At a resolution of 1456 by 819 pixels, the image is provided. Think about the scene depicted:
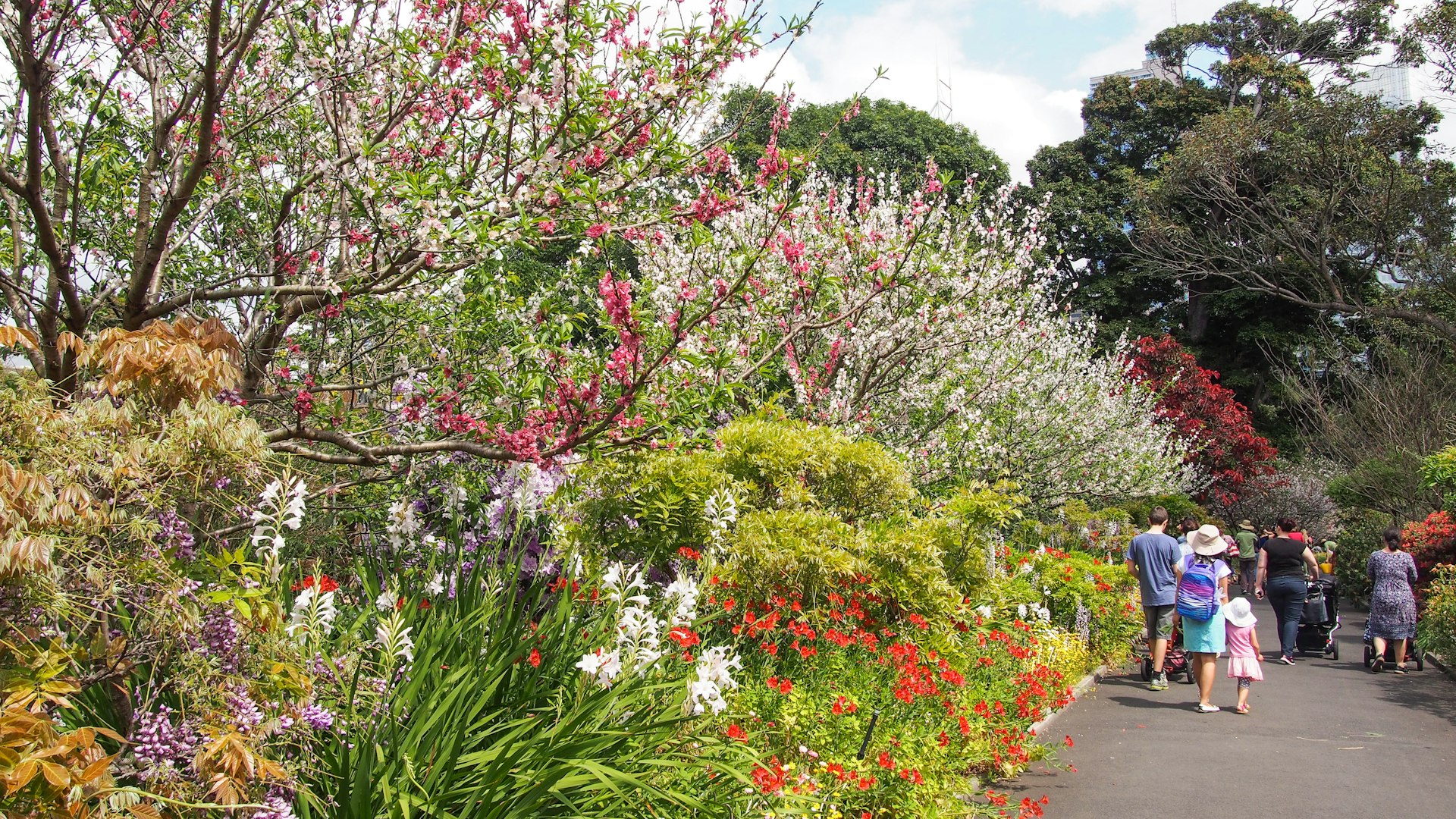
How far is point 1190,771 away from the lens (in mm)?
6684

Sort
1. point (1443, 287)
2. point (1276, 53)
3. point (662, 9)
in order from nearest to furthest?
1. point (662, 9)
2. point (1443, 287)
3. point (1276, 53)

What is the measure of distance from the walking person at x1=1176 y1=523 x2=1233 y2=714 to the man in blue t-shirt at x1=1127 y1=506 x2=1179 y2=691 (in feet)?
1.81

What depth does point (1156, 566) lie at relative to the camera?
10.3 m

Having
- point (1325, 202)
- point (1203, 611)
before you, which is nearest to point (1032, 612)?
point (1203, 611)

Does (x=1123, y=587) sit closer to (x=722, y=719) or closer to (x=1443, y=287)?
(x=722, y=719)

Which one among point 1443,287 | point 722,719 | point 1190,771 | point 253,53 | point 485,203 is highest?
point 1443,287

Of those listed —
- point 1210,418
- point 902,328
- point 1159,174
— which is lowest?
point 902,328

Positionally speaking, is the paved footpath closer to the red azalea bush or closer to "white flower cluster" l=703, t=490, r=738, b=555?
"white flower cluster" l=703, t=490, r=738, b=555

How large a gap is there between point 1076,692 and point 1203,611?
1402 millimetres

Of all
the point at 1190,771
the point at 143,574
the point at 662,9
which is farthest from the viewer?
the point at 1190,771

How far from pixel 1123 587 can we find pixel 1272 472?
19423mm

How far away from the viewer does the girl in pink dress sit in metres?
8.95

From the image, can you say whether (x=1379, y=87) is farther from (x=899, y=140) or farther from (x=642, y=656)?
(x=642, y=656)

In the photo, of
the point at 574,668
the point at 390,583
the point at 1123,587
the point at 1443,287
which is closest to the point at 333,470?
the point at 390,583
